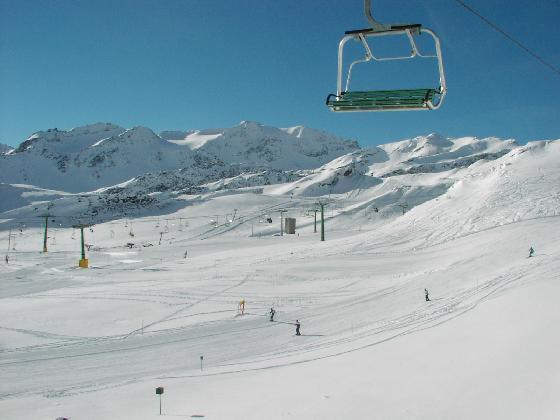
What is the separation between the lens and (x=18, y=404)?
48.4 feet

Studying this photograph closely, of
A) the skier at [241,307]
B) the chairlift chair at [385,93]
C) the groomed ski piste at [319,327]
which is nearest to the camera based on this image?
the chairlift chair at [385,93]

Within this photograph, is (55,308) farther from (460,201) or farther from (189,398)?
(460,201)

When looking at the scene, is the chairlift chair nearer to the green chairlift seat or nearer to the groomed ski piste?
the green chairlift seat

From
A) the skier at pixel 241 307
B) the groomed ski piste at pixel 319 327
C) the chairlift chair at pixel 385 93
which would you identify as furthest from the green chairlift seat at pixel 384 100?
the skier at pixel 241 307

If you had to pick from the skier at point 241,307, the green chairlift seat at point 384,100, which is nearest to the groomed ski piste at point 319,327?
the skier at point 241,307

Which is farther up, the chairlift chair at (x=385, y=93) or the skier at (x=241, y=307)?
the chairlift chair at (x=385, y=93)

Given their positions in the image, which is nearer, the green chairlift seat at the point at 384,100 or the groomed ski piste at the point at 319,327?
the green chairlift seat at the point at 384,100

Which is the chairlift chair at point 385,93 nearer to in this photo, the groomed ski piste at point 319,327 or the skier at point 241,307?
the groomed ski piste at point 319,327

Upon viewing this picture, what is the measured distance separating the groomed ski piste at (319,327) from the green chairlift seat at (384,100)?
20.9ft

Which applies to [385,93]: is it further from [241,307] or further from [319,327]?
[241,307]

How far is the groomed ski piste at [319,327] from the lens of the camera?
38.9ft

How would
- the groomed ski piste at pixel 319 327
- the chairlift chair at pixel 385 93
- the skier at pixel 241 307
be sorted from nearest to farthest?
the chairlift chair at pixel 385 93 → the groomed ski piste at pixel 319 327 → the skier at pixel 241 307

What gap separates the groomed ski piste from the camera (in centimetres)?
1186

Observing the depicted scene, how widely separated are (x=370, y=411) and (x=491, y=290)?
1461cm
